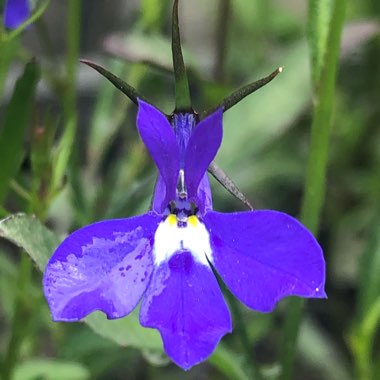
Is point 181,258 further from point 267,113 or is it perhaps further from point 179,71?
point 267,113

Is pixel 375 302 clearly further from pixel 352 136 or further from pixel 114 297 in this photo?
pixel 352 136

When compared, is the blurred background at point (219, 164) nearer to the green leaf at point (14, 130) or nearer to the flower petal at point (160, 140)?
the green leaf at point (14, 130)

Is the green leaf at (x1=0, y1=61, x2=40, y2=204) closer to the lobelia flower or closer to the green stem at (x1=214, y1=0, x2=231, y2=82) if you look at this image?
the lobelia flower

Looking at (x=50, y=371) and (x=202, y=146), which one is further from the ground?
(x=202, y=146)

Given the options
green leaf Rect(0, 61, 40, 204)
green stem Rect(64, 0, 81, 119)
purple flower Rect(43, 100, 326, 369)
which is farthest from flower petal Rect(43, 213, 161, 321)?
green stem Rect(64, 0, 81, 119)

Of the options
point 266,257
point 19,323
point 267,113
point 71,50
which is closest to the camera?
point 266,257

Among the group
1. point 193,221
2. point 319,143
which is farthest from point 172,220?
point 319,143
